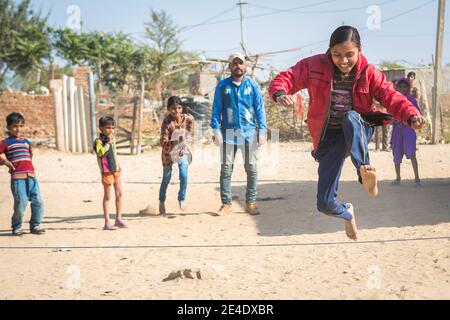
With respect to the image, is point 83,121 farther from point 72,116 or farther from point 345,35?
point 345,35

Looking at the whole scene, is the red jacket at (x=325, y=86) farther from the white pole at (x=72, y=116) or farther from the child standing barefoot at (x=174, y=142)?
the white pole at (x=72, y=116)

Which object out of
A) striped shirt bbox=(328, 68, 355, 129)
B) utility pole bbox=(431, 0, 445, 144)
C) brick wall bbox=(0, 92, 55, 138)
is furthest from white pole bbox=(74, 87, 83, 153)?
striped shirt bbox=(328, 68, 355, 129)

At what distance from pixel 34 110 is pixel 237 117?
65.7ft

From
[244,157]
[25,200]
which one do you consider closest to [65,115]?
[25,200]

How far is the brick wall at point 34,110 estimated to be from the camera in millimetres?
24692

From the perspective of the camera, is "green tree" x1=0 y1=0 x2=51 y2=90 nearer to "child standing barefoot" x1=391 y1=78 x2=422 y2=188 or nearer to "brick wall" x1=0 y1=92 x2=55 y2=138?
"brick wall" x1=0 y1=92 x2=55 y2=138

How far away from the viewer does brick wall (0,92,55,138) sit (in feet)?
81.0

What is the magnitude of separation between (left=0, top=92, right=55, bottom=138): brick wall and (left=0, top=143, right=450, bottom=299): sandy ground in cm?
1531

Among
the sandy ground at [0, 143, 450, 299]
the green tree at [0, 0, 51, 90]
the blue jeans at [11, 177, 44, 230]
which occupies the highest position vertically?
the green tree at [0, 0, 51, 90]

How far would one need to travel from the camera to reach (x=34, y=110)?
82.6 ft

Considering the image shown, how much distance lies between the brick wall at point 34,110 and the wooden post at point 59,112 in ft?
30.5

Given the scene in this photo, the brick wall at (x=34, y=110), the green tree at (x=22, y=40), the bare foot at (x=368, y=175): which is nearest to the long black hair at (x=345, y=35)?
the bare foot at (x=368, y=175)

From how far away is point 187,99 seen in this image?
2088 centimetres

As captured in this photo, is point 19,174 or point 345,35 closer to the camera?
point 345,35
